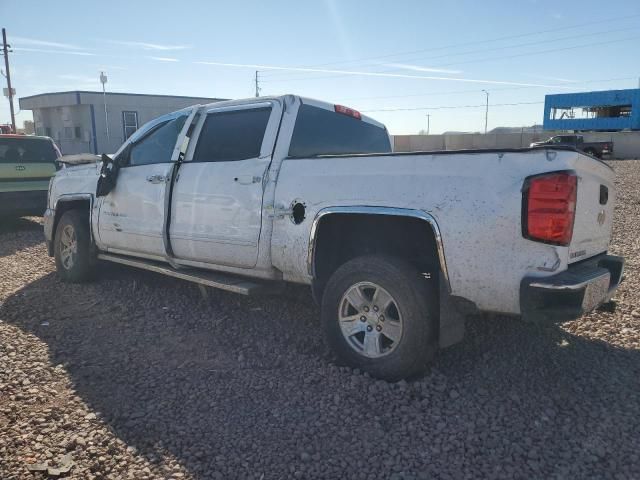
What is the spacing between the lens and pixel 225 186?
14.5 feet

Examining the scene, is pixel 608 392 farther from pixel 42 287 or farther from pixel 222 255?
pixel 42 287

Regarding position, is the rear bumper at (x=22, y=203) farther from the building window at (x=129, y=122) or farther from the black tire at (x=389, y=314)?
the building window at (x=129, y=122)

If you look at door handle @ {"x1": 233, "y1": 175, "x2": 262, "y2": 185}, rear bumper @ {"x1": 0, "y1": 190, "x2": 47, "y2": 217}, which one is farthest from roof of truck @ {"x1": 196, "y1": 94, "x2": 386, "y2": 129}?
rear bumper @ {"x1": 0, "y1": 190, "x2": 47, "y2": 217}

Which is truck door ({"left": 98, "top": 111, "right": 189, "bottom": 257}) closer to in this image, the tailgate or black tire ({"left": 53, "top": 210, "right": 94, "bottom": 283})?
black tire ({"left": 53, "top": 210, "right": 94, "bottom": 283})

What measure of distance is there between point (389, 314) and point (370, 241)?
2.00 feet

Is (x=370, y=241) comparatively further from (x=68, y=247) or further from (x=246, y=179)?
(x=68, y=247)

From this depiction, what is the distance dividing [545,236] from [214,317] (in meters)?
3.13

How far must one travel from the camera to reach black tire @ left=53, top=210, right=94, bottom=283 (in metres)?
6.13

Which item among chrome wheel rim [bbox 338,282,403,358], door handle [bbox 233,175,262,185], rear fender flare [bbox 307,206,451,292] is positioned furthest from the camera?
door handle [bbox 233,175,262,185]

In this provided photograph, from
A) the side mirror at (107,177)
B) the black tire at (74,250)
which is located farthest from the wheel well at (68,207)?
the side mirror at (107,177)

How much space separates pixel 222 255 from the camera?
14.9 ft

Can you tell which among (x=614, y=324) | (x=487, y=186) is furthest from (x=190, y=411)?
(x=614, y=324)

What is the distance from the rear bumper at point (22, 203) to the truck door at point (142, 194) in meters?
4.78

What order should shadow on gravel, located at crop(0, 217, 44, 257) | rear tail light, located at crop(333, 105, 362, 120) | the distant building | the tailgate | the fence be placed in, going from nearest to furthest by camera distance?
the tailgate → rear tail light, located at crop(333, 105, 362, 120) → shadow on gravel, located at crop(0, 217, 44, 257) → the distant building → the fence
